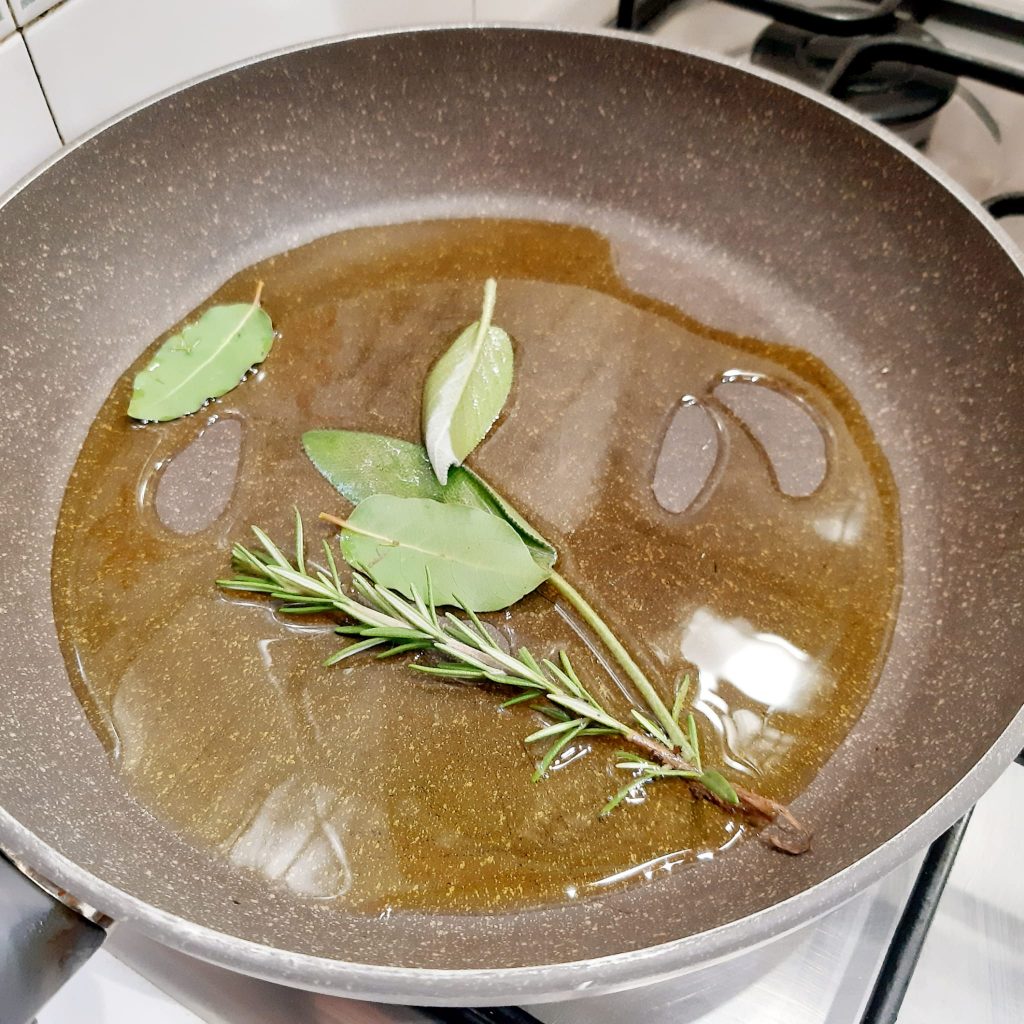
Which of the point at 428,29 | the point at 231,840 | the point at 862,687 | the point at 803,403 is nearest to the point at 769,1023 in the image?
the point at 862,687

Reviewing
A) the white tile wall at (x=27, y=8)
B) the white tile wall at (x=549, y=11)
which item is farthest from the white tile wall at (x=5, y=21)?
the white tile wall at (x=549, y=11)

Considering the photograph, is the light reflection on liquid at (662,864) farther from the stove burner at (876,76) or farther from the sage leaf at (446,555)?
the stove burner at (876,76)

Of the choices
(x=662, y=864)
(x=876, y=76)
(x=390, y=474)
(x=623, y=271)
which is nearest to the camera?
(x=662, y=864)

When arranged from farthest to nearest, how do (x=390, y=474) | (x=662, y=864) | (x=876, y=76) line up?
(x=876, y=76), (x=390, y=474), (x=662, y=864)

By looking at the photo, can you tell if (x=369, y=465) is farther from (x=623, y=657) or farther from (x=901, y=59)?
(x=901, y=59)

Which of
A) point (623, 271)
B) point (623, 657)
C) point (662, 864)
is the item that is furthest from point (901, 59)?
point (662, 864)

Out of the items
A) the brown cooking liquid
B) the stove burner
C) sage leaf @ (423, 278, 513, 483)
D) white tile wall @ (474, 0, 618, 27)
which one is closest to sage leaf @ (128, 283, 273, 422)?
the brown cooking liquid

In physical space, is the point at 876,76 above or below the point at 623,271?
above
